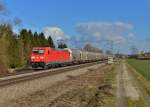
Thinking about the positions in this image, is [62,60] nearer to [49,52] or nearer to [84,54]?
[49,52]

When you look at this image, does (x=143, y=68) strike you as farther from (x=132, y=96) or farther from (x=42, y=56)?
(x=132, y=96)

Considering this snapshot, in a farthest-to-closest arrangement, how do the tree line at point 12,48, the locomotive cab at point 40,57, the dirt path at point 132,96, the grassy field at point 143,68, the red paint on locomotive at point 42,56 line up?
the tree line at point 12,48 < the red paint on locomotive at point 42,56 < the locomotive cab at point 40,57 < the grassy field at point 143,68 < the dirt path at point 132,96

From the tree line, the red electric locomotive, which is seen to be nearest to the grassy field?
the red electric locomotive

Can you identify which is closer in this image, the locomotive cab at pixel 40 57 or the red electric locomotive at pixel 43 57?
the locomotive cab at pixel 40 57

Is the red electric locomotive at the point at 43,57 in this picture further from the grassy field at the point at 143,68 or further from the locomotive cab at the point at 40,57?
the grassy field at the point at 143,68

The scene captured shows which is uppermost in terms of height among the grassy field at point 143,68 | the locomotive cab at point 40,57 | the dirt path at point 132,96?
the locomotive cab at point 40,57

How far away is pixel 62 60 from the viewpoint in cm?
6806

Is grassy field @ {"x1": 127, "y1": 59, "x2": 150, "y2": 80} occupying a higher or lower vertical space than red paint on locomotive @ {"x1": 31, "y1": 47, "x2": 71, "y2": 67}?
lower

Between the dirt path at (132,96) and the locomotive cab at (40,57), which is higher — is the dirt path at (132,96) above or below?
below

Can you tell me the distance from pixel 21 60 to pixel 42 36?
4615cm

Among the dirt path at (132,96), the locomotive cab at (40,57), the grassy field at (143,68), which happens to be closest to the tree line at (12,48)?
the locomotive cab at (40,57)

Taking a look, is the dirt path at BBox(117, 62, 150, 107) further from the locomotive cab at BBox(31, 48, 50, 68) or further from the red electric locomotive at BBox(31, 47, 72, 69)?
the red electric locomotive at BBox(31, 47, 72, 69)

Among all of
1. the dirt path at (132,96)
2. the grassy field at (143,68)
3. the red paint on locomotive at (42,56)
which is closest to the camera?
the dirt path at (132,96)

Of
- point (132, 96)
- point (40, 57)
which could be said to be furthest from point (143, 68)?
point (132, 96)
